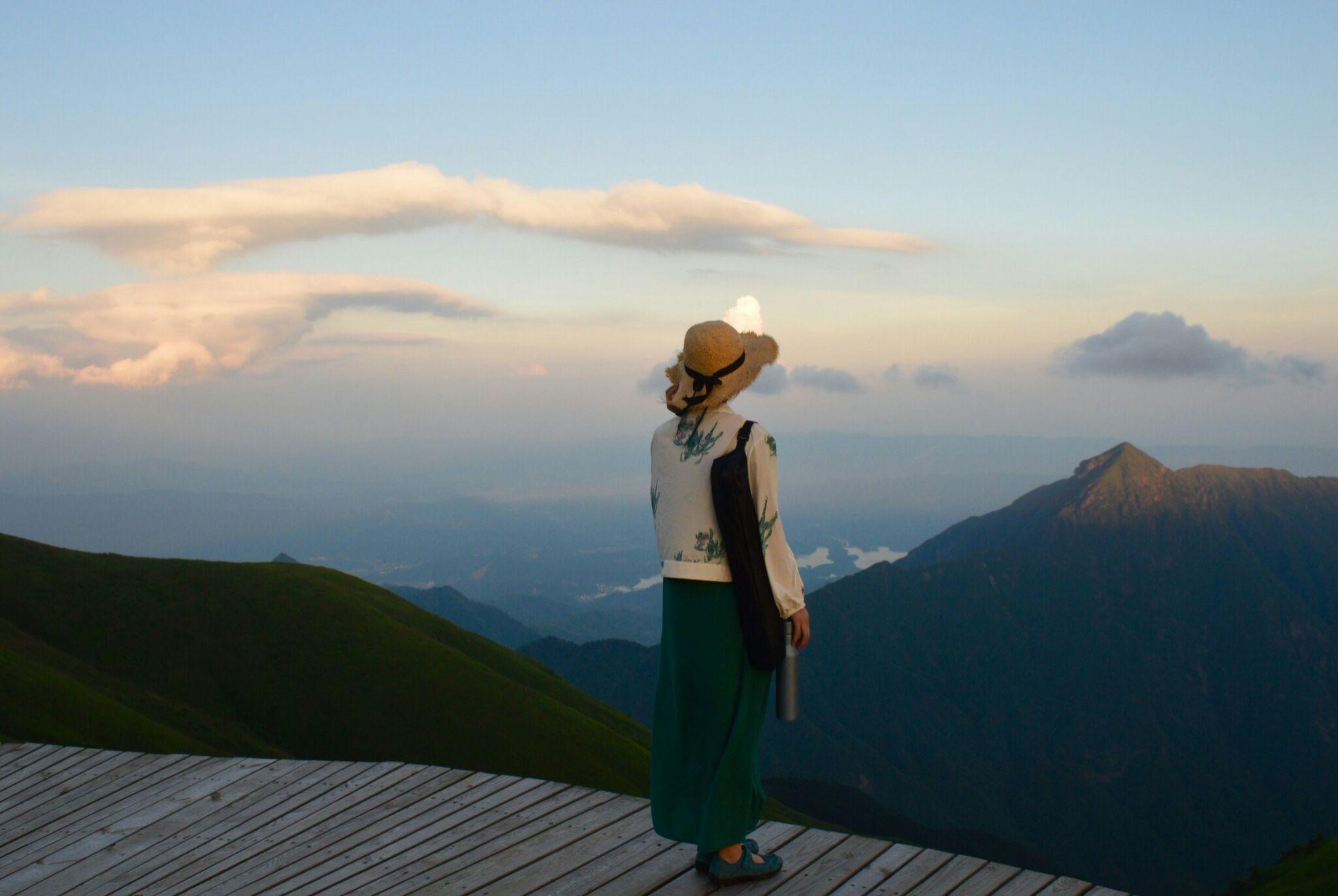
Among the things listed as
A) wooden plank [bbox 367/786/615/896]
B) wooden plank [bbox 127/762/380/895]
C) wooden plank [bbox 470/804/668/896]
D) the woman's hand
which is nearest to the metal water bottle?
the woman's hand

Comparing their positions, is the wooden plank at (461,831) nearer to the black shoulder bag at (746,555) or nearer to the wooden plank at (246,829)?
the wooden plank at (246,829)

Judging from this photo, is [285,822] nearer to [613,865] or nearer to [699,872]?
[613,865]

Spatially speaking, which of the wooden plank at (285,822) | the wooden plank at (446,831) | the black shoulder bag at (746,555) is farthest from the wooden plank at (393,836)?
the black shoulder bag at (746,555)

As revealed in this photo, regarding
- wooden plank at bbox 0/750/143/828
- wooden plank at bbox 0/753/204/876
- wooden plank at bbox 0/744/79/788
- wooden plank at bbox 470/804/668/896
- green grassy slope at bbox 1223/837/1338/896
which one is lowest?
green grassy slope at bbox 1223/837/1338/896

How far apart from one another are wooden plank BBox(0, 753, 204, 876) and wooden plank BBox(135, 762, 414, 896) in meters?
1.66

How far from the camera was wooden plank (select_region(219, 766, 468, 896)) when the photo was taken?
7.39m

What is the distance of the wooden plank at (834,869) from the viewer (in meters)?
6.66

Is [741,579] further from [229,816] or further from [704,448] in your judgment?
[229,816]

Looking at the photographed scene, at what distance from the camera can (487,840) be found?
7848 millimetres

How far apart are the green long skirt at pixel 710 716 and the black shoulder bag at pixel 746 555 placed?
124mm

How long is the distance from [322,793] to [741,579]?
4.91 m

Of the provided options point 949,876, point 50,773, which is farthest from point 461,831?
point 50,773

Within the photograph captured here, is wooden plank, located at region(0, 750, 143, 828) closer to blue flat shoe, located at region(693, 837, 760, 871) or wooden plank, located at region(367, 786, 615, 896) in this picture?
wooden plank, located at region(367, 786, 615, 896)

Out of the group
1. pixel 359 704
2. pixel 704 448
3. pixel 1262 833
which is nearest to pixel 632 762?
pixel 359 704
